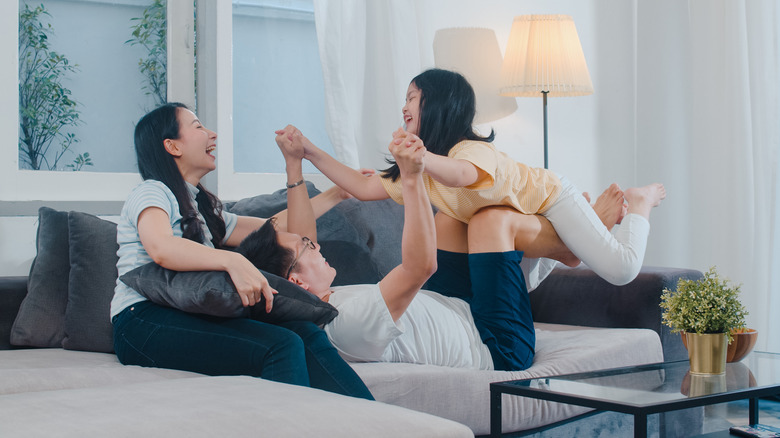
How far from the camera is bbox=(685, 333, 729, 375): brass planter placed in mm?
1600

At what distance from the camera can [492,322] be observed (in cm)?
189

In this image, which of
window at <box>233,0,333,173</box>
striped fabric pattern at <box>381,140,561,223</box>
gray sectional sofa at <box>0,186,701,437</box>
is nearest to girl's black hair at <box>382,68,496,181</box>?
striped fabric pattern at <box>381,140,561,223</box>

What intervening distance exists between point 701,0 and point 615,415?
229 cm

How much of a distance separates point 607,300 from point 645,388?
0.92 metres

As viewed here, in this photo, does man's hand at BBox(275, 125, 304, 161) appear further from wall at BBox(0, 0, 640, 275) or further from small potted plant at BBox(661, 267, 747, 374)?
wall at BBox(0, 0, 640, 275)

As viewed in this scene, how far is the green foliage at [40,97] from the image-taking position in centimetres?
253

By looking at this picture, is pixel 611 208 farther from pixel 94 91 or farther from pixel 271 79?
pixel 94 91

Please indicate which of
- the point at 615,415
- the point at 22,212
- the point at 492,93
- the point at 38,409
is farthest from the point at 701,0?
the point at 38,409

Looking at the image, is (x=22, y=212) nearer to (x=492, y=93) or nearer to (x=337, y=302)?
(x=337, y=302)

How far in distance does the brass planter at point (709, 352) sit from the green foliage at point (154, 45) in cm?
198

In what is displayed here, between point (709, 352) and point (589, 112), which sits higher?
point (589, 112)

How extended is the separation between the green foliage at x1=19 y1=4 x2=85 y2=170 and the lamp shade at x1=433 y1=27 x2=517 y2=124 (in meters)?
1.51

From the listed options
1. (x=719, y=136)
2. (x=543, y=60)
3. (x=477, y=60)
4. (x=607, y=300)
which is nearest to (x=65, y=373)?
(x=607, y=300)

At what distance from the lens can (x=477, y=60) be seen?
11.3ft
